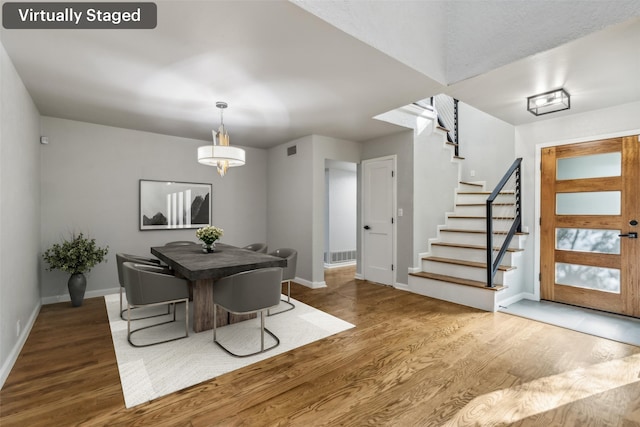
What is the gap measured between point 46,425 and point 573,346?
401 centimetres

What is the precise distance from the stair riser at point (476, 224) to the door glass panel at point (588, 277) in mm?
813

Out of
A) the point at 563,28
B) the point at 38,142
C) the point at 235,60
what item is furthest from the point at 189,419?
the point at 38,142

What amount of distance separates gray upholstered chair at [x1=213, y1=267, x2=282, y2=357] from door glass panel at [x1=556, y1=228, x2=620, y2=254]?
3791mm

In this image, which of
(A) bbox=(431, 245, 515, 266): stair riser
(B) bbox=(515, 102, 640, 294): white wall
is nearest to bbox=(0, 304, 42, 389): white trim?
(A) bbox=(431, 245, 515, 266): stair riser

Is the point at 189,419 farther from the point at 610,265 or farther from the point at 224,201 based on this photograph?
the point at 610,265

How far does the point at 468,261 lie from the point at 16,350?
506 centimetres

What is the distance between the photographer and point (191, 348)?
274cm

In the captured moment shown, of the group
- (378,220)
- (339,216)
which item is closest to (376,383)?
(378,220)

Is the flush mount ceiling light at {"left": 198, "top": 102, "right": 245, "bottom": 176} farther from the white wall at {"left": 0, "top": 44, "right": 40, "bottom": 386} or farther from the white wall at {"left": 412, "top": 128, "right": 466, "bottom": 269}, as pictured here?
the white wall at {"left": 412, "top": 128, "right": 466, "bottom": 269}

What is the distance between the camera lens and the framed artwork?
477cm

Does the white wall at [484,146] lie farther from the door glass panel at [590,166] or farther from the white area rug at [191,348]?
the white area rug at [191,348]

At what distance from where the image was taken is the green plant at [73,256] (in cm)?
379

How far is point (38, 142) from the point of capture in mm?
3867

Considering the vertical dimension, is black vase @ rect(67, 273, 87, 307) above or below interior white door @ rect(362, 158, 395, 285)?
below
